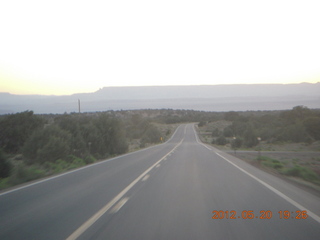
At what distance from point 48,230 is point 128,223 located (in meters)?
1.56

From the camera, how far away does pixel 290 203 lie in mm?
8773

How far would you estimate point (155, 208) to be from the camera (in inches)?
331

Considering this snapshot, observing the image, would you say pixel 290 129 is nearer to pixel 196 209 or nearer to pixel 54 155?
pixel 54 155

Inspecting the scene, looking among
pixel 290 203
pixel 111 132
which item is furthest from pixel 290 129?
pixel 290 203

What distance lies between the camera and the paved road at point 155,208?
649 cm

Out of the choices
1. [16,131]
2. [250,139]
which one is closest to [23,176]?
[16,131]

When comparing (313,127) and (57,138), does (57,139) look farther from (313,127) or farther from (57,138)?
(313,127)

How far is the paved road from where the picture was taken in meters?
6.49

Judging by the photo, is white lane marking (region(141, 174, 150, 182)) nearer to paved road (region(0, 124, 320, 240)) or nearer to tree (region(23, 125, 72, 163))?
paved road (region(0, 124, 320, 240))
